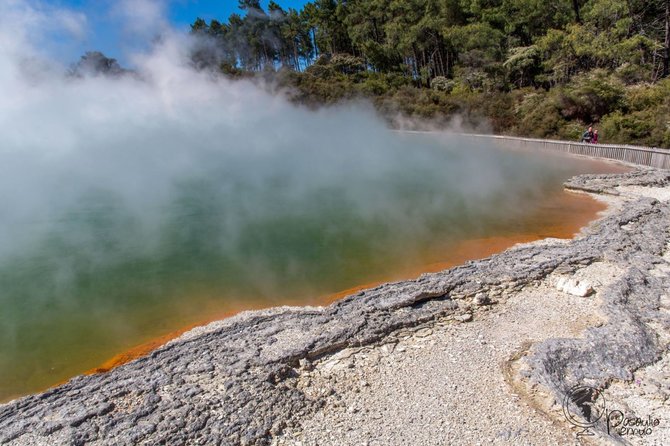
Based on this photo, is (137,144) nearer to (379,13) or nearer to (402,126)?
(402,126)

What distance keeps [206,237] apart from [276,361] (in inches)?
238

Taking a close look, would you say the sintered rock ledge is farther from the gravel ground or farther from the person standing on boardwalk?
the person standing on boardwalk

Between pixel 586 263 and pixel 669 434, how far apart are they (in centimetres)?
384

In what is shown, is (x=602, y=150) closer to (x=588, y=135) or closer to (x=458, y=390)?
(x=588, y=135)

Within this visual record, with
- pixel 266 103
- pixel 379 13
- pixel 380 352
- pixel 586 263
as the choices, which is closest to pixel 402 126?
pixel 266 103

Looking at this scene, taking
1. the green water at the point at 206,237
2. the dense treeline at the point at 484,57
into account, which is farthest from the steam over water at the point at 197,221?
the dense treeline at the point at 484,57

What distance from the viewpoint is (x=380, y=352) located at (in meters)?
4.88

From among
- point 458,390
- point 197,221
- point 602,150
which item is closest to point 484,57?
point 602,150

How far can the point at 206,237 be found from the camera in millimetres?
10016

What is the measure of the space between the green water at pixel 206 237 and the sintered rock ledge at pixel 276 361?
1283mm

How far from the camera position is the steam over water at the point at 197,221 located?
6605 millimetres

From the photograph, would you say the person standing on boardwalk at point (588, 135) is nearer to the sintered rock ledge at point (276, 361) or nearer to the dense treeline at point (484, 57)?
the dense treeline at point (484, 57)

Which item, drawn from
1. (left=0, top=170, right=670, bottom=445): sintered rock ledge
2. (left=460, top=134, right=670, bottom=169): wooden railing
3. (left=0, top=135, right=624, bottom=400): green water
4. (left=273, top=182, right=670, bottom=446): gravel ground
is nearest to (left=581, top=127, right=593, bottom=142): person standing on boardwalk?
(left=460, top=134, right=670, bottom=169): wooden railing

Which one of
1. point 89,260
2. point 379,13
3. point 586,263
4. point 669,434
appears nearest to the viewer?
point 669,434
